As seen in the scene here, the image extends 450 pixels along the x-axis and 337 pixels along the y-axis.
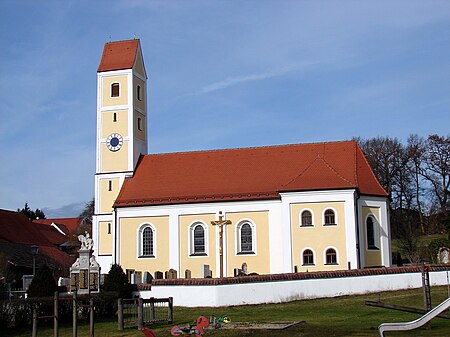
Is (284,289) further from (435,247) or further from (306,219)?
(435,247)

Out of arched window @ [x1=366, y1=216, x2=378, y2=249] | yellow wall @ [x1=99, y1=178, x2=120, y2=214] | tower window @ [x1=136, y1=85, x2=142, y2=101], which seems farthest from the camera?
tower window @ [x1=136, y1=85, x2=142, y2=101]

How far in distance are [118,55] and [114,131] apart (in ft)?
20.3

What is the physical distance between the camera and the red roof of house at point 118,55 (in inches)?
1884

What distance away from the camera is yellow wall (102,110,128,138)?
154 feet

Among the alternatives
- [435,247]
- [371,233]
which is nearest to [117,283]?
[371,233]

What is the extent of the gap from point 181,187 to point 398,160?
24367mm

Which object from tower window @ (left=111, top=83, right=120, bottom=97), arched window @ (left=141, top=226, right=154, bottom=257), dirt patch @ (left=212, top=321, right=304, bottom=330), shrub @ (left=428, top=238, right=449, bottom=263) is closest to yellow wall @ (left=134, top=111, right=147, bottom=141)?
tower window @ (left=111, top=83, right=120, bottom=97)

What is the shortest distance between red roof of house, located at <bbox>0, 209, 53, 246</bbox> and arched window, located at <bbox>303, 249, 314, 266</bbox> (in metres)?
27.5

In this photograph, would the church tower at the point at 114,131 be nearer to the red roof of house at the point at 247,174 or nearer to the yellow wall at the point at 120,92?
the yellow wall at the point at 120,92

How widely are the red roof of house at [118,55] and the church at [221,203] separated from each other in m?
0.11

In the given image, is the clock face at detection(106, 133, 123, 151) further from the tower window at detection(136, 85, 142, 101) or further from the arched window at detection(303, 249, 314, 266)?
the arched window at detection(303, 249, 314, 266)

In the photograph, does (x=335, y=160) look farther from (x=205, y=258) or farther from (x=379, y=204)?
(x=205, y=258)

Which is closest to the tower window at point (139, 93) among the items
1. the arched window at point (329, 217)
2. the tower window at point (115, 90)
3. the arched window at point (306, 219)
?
the tower window at point (115, 90)

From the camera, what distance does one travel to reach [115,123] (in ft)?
155
